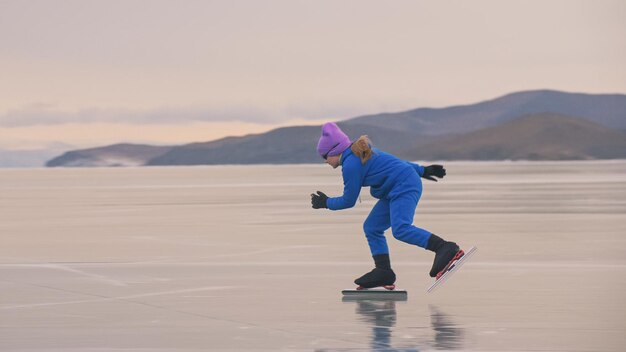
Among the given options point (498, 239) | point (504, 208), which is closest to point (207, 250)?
point (498, 239)

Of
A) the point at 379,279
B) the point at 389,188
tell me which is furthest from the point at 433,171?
the point at 379,279

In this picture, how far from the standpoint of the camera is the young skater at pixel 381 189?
12.0 meters

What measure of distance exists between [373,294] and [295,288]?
94 centimetres

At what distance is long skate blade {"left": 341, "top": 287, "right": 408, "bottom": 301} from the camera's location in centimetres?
1196

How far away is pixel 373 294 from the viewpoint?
12141mm

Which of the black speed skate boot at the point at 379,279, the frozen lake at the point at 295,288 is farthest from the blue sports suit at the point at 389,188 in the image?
the frozen lake at the point at 295,288

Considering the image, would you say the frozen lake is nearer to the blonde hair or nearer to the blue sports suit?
the blue sports suit

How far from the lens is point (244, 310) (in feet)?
36.2

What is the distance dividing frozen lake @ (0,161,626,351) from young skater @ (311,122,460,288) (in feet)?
1.44

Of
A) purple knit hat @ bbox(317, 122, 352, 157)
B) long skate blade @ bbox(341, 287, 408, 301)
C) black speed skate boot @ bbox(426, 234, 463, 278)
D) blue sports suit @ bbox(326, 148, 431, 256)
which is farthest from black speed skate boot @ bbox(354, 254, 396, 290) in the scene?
purple knit hat @ bbox(317, 122, 352, 157)

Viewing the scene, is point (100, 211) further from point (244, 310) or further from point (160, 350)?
point (160, 350)

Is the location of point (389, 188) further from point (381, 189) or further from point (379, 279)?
point (379, 279)

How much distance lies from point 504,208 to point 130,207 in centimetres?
948

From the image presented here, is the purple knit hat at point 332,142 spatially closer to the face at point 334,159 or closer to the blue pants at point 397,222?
the face at point 334,159
